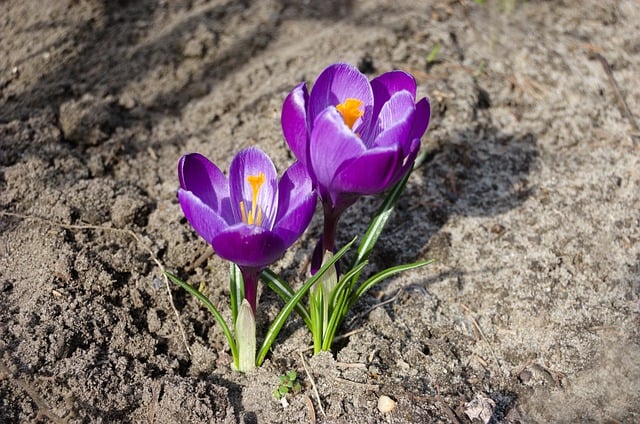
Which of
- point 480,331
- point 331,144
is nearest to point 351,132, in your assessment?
point 331,144

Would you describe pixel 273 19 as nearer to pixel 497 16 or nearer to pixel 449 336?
pixel 497 16

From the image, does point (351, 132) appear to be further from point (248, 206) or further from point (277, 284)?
point (277, 284)

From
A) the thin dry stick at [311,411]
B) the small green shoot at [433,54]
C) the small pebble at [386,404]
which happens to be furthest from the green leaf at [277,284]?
the small green shoot at [433,54]

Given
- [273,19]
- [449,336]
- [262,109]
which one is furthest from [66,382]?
[273,19]

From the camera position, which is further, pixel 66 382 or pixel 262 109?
pixel 262 109

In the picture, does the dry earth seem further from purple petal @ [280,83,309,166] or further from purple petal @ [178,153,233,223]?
purple petal @ [280,83,309,166]

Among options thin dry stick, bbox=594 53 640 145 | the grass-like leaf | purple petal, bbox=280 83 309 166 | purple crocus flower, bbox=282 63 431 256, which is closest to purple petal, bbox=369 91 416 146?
purple crocus flower, bbox=282 63 431 256
